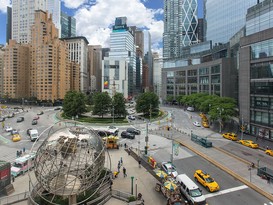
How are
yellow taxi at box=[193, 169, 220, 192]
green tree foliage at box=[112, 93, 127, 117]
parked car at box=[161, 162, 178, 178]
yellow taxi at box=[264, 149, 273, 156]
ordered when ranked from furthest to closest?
green tree foliage at box=[112, 93, 127, 117]
yellow taxi at box=[264, 149, 273, 156]
parked car at box=[161, 162, 178, 178]
yellow taxi at box=[193, 169, 220, 192]

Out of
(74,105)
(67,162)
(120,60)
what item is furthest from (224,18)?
(67,162)

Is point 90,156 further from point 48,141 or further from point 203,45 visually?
point 203,45

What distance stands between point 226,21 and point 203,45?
17019 mm

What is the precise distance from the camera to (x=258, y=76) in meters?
45.2

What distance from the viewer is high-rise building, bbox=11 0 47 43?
585ft

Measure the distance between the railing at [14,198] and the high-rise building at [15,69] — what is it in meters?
126

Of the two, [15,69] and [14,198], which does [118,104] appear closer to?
[14,198]

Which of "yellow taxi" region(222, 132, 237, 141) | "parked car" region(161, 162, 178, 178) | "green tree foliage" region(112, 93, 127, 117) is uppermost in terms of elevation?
"green tree foliage" region(112, 93, 127, 117)

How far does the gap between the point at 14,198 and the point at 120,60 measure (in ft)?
458

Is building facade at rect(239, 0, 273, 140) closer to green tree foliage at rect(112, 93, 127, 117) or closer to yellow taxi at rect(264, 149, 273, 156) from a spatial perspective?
yellow taxi at rect(264, 149, 273, 156)

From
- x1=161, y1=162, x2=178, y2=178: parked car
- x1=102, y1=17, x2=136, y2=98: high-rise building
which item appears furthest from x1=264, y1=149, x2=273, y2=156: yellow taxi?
x1=102, y1=17, x2=136, y2=98: high-rise building

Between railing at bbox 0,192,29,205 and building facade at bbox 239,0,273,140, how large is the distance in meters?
44.6

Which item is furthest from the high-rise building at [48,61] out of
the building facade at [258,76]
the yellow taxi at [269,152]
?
the yellow taxi at [269,152]

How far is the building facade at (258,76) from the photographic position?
42.5 m
